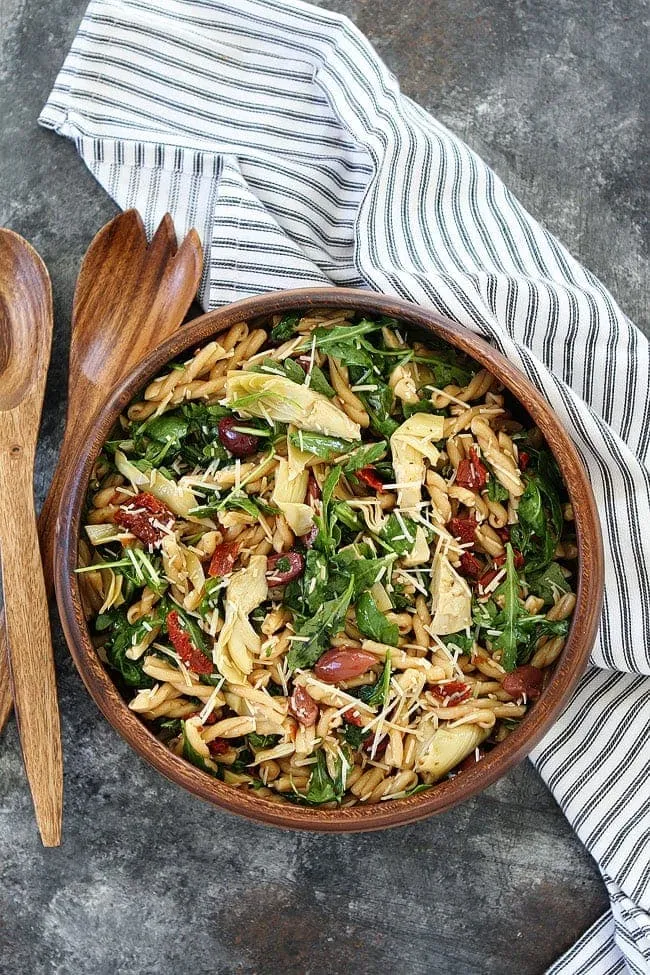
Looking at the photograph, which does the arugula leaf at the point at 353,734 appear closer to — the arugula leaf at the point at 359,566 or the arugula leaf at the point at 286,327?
the arugula leaf at the point at 359,566

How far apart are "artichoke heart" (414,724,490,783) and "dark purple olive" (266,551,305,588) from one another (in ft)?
1.78

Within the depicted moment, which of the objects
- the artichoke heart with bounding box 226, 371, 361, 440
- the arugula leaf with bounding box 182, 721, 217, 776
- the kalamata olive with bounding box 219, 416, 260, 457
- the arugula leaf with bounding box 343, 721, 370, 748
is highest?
the artichoke heart with bounding box 226, 371, 361, 440

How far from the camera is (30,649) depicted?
2.77m

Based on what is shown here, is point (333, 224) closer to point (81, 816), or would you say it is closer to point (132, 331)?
point (132, 331)

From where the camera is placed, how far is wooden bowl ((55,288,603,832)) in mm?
2400

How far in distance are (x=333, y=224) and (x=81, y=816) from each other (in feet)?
6.55

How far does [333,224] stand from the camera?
304 centimetres

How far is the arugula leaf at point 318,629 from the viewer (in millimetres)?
2395

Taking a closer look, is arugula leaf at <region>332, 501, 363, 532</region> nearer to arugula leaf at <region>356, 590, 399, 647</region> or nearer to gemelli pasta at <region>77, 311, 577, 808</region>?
gemelli pasta at <region>77, 311, 577, 808</region>

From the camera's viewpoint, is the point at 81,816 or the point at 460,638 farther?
the point at 81,816

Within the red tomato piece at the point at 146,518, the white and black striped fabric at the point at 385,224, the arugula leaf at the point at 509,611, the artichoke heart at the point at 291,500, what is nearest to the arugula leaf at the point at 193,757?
the red tomato piece at the point at 146,518

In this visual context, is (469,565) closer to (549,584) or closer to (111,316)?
(549,584)

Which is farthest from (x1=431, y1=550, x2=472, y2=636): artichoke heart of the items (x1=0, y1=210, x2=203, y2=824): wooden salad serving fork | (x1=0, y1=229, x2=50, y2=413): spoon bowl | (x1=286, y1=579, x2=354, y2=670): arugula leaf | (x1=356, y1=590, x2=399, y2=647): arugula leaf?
(x1=0, y1=229, x2=50, y2=413): spoon bowl

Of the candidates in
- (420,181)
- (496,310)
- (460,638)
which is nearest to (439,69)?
(420,181)
